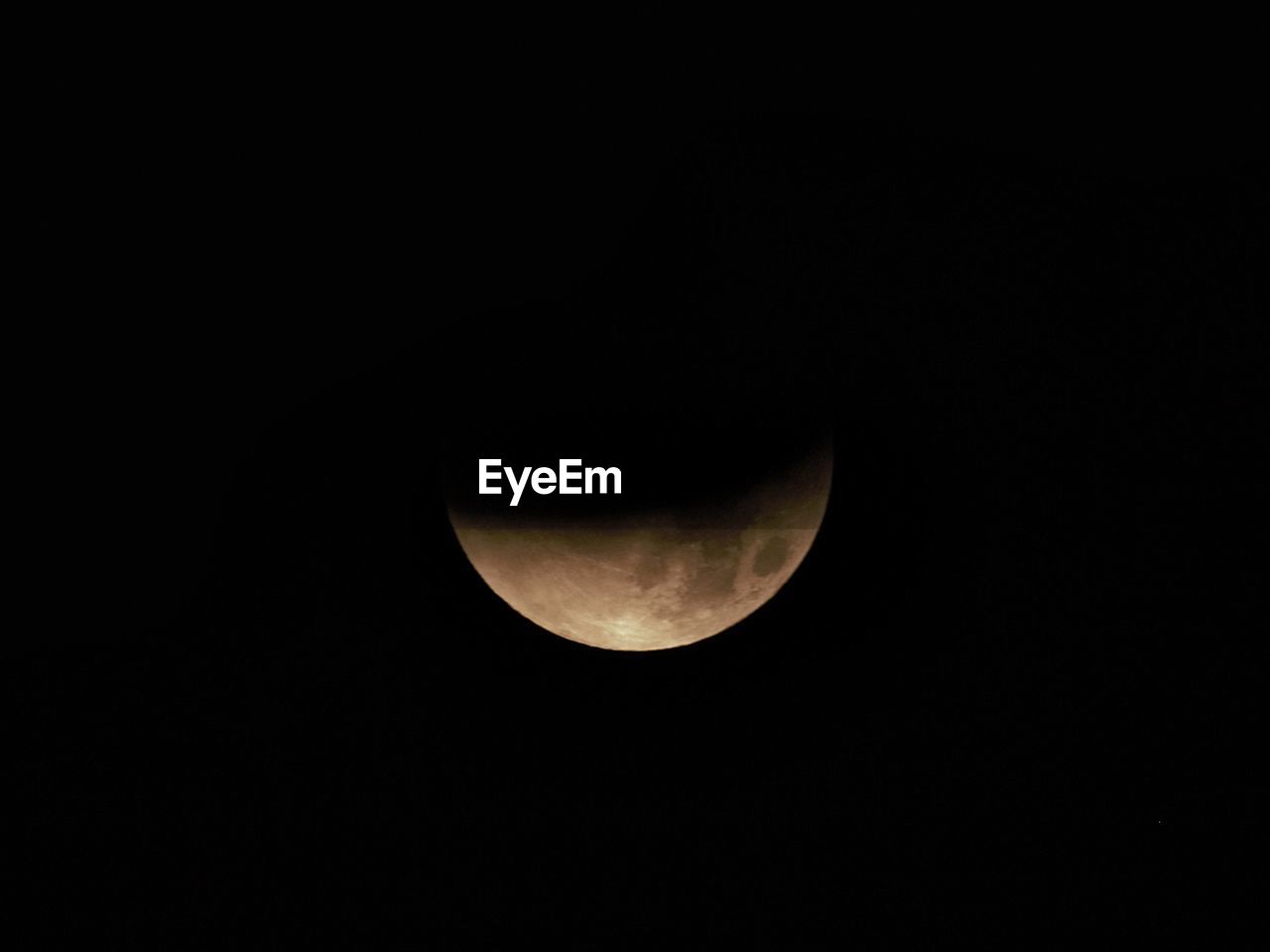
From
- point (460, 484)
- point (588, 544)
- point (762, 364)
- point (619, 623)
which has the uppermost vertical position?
point (762, 364)

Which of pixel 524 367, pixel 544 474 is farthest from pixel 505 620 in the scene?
pixel 524 367

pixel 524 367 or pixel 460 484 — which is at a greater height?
pixel 524 367

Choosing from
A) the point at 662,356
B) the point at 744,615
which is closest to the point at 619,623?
the point at 744,615

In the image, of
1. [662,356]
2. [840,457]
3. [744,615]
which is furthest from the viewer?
[840,457]

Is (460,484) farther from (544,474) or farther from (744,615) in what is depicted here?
(744,615)

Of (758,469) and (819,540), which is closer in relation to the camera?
(758,469)

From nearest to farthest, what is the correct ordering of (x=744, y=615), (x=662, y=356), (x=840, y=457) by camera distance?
1. (x=662, y=356)
2. (x=744, y=615)
3. (x=840, y=457)
